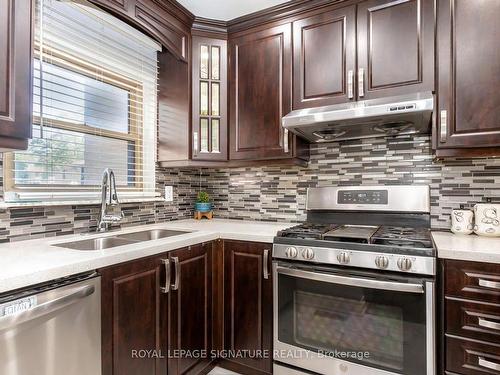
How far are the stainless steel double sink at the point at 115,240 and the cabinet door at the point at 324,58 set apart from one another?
127 centimetres

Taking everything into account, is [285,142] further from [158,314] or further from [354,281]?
[158,314]

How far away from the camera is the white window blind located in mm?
1603

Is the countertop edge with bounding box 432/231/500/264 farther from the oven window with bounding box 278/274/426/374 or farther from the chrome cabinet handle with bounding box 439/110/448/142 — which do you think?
the chrome cabinet handle with bounding box 439/110/448/142

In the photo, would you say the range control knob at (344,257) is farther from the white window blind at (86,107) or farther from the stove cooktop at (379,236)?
the white window blind at (86,107)

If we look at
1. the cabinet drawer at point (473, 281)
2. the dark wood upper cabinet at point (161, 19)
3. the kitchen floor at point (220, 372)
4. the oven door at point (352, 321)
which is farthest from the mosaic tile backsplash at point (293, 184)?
the kitchen floor at point (220, 372)

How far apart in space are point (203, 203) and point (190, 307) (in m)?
1.07

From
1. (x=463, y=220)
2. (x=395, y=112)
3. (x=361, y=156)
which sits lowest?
(x=463, y=220)

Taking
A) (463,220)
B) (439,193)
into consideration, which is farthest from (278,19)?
(463,220)

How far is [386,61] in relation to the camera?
5.85ft

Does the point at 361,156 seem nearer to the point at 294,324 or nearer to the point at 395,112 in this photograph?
the point at 395,112

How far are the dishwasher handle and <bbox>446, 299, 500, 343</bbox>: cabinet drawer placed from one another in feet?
5.10

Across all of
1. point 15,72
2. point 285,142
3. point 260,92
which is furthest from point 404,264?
point 15,72

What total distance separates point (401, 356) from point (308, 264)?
1.96 feet

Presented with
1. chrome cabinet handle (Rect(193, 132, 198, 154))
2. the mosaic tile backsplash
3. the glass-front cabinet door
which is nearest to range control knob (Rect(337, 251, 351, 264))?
the mosaic tile backsplash
